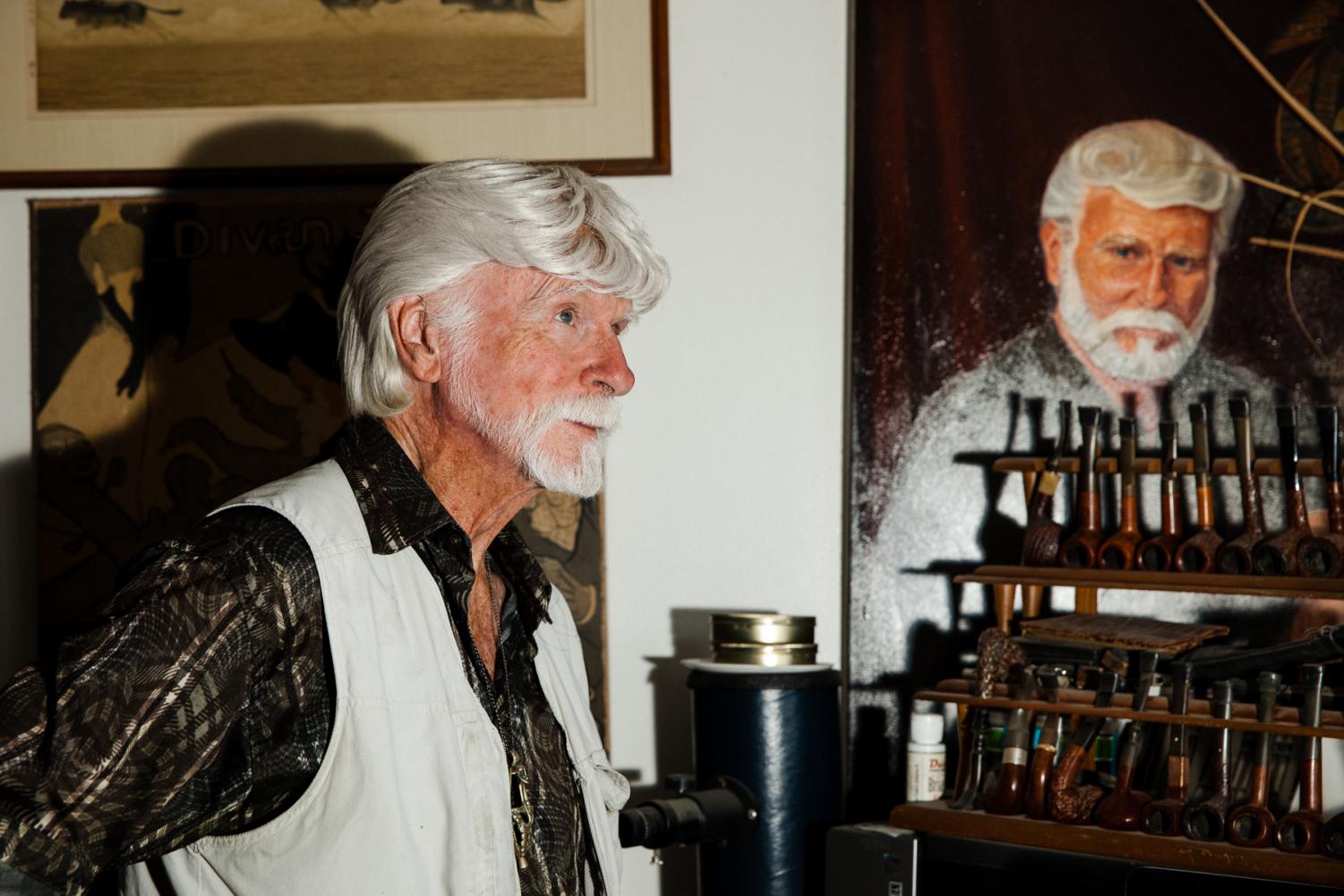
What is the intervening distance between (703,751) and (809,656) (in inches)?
8.9

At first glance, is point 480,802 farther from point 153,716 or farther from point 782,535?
point 782,535

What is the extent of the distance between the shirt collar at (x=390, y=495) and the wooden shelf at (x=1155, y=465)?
41.9 inches

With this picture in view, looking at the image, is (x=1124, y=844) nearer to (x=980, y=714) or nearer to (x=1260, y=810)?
(x=1260, y=810)

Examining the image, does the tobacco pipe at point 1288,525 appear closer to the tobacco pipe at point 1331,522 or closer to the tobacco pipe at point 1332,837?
the tobacco pipe at point 1331,522

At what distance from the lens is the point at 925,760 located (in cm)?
213

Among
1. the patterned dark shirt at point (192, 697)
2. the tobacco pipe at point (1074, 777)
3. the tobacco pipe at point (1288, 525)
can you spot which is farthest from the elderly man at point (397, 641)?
the tobacco pipe at point (1288, 525)

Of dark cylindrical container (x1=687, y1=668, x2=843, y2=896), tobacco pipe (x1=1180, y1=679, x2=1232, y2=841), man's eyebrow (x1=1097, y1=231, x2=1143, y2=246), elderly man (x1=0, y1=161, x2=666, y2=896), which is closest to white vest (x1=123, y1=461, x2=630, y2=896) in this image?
elderly man (x1=0, y1=161, x2=666, y2=896)

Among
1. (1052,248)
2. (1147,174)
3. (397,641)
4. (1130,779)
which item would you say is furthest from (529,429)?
(1147,174)

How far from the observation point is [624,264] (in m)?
1.52

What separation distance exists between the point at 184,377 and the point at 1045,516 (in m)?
1.53

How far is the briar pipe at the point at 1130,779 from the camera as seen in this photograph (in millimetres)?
1944

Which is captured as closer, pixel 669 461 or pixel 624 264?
pixel 624 264

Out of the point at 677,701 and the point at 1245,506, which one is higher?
the point at 1245,506

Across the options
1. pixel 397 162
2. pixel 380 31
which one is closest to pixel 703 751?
pixel 397 162
